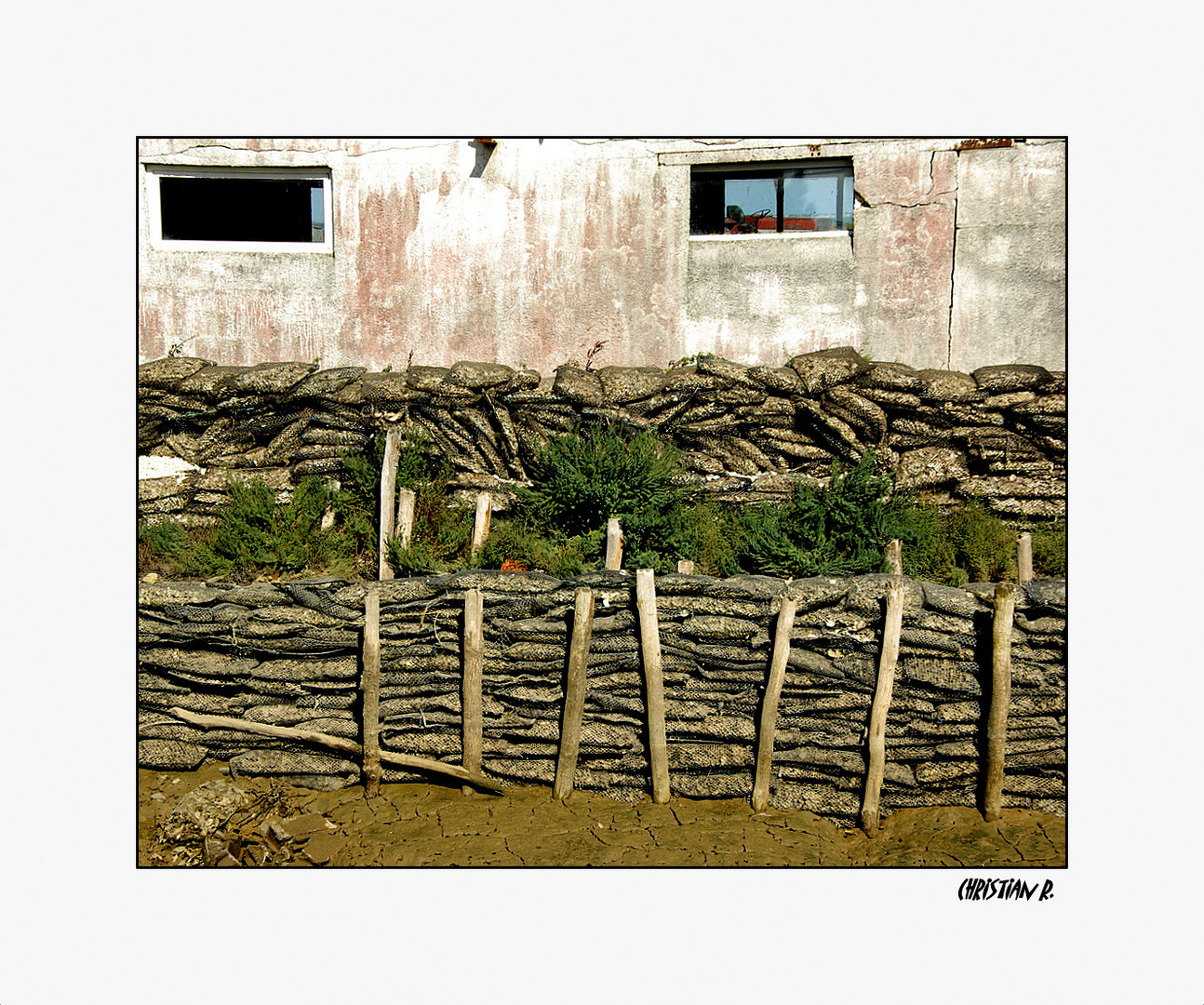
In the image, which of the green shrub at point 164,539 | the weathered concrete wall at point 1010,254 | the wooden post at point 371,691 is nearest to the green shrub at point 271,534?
the green shrub at point 164,539

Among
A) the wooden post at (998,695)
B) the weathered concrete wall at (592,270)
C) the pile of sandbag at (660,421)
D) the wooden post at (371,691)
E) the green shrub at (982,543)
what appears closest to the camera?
the wooden post at (998,695)

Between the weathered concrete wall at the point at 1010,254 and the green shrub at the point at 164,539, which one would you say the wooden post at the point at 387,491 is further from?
the weathered concrete wall at the point at 1010,254

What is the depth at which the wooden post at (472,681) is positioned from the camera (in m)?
6.23

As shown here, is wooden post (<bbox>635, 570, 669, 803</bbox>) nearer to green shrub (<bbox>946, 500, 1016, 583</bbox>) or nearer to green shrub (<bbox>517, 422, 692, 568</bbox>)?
green shrub (<bbox>517, 422, 692, 568</bbox>)

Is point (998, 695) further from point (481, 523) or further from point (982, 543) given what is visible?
point (481, 523)

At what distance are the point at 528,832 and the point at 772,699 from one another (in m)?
1.96

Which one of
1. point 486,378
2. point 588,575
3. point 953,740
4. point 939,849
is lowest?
point 939,849

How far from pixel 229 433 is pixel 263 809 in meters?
4.07

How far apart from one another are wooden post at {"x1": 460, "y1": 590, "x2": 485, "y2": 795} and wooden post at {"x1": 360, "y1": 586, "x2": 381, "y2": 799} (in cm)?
63

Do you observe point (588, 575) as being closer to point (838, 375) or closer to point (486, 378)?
point (486, 378)

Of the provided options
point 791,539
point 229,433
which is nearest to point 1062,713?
point 791,539

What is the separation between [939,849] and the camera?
590cm

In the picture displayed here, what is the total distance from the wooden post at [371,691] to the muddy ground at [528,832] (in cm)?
19

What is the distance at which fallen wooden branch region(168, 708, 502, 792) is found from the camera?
248 inches
